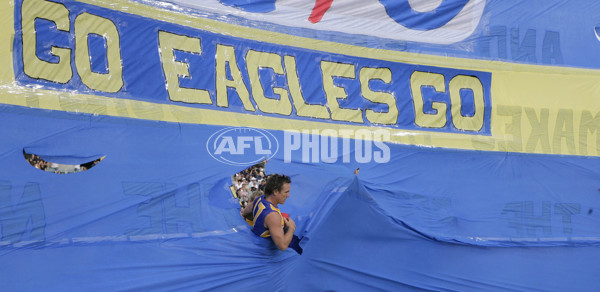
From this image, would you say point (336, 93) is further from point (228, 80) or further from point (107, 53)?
point (107, 53)

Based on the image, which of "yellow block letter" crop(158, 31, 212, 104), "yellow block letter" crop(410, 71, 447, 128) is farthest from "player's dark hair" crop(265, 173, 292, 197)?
"yellow block letter" crop(410, 71, 447, 128)

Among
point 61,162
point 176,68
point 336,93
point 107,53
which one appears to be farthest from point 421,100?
point 61,162

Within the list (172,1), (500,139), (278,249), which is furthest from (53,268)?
(500,139)

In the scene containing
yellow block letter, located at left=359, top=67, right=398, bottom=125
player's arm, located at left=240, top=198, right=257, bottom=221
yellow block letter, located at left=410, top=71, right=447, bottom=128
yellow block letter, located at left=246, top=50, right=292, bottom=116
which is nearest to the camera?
player's arm, located at left=240, top=198, right=257, bottom=221

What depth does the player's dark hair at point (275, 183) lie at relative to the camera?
4566mm

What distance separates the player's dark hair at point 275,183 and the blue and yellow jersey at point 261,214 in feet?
0.25

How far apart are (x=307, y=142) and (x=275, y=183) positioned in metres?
0.76

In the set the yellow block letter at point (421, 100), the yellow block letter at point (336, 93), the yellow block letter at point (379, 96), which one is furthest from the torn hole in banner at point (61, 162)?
the yellow block letter at point (421, 100)

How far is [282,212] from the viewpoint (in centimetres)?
501

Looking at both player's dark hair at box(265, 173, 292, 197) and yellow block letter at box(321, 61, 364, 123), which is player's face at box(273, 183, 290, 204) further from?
yellow block letter at box(321, 61, 364, 123)

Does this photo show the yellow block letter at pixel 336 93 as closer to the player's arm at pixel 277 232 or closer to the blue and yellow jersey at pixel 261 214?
the blue and yellow jersey at pixel 261 214

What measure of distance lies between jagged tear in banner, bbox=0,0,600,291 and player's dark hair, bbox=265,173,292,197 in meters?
0.33

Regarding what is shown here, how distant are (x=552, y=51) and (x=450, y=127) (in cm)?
150

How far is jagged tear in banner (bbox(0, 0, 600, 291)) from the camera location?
4246 millimetres
